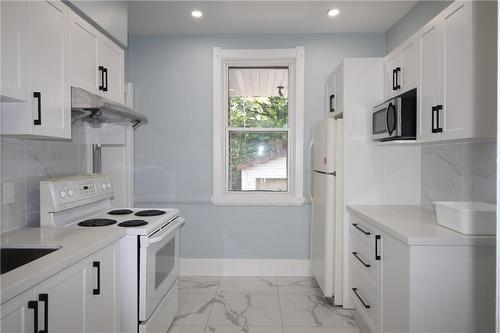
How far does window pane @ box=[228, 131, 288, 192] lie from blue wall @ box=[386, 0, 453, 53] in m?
1.52

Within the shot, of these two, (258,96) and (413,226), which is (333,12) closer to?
(258,96)

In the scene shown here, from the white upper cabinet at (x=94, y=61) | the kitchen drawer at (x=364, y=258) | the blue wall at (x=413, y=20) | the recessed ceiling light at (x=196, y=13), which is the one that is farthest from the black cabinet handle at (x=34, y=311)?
the blue wall at (x=413, y=20)

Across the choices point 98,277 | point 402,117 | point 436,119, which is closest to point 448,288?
point 436,119

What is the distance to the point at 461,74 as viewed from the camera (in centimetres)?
176

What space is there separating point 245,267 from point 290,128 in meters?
1.58

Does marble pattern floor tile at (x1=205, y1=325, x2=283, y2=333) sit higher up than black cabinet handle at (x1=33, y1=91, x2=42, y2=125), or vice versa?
black cabinet handle at (x1=33, y1=91, x2=42, y2=125)

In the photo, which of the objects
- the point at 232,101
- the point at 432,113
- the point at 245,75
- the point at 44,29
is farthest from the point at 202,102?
the point at 432,113

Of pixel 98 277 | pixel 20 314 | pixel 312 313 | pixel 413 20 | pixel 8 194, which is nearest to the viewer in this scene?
pixel 20 314

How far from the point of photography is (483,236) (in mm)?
1664

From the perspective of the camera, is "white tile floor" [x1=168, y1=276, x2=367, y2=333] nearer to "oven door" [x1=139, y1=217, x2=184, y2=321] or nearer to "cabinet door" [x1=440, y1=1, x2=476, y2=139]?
"oven door" [x1=139, y1=217, x2=184, y2=321]

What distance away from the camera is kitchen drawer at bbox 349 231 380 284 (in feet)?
7.05

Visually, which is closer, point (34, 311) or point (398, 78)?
point (34, 311)

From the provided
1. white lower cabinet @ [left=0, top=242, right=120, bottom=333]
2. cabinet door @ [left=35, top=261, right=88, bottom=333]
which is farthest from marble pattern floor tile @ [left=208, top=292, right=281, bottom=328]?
cabinet door @ [left=35, top=261, right=88, bottom=333]

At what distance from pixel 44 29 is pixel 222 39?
212 cm
